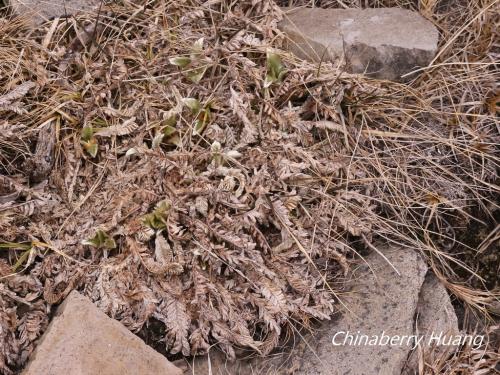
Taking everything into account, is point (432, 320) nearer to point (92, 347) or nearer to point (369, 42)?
point (369, 42)

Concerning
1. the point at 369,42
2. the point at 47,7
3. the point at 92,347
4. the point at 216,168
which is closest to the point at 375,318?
the point at 216,168

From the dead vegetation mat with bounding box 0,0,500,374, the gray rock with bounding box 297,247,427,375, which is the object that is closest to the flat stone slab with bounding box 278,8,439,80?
the dead vegetation mat with bounding box 0,0,500,374

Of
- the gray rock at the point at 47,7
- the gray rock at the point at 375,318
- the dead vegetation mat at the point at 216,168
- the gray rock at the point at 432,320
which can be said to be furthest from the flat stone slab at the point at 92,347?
the gray rock at the point at 47,7

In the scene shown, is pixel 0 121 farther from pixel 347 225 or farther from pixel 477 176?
pixel 477 176

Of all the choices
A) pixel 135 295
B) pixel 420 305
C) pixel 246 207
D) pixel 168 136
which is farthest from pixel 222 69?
pixel 420 305

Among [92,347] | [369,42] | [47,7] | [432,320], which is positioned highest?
[47,7]

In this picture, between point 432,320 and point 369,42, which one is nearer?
point 432,320

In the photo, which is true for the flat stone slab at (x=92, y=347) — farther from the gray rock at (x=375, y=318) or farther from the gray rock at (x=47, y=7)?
the gray rock at (x=47, y=7)
